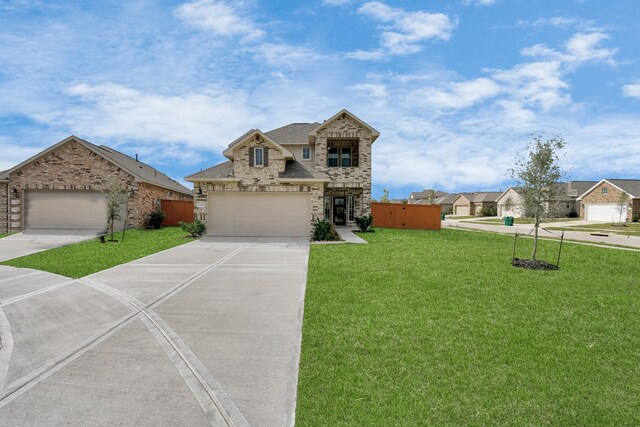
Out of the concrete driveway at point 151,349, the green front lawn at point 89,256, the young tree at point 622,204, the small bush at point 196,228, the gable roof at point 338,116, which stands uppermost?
the gable roof at point 338,116

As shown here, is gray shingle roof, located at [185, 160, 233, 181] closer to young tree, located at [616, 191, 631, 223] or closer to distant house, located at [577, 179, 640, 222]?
young tree, located at [616, 191, 631, 223]

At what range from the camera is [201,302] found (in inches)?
273

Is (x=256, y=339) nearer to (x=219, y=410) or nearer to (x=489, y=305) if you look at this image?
(x=219, y=410)

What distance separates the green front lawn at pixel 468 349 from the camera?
3469 mm

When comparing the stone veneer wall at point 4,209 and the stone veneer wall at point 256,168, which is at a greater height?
the stone veneer wall at point 256,168

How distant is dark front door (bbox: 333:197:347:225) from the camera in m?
24.2

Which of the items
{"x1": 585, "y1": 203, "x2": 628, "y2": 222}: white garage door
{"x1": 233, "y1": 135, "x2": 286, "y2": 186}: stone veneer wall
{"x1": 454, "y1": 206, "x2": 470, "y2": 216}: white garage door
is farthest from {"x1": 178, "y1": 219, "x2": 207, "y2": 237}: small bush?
{"x1": 454, "y1": 206, "x2": 470, "y2": 216}: white garage door

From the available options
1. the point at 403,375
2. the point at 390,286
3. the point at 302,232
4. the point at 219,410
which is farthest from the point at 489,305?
the point at 302,232

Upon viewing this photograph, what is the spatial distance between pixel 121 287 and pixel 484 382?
25.2 ft

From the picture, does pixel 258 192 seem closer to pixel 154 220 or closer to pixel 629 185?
pixel 154 220

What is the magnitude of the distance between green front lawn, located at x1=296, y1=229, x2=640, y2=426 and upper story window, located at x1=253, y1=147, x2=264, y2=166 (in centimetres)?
1023

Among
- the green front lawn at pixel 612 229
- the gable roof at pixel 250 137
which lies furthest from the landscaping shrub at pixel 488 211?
the gable roof at pixel 250 137

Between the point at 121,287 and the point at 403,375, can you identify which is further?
the point at 121,287

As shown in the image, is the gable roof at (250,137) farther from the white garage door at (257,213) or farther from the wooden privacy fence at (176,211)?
the wooden privacy fence at (176,211)
